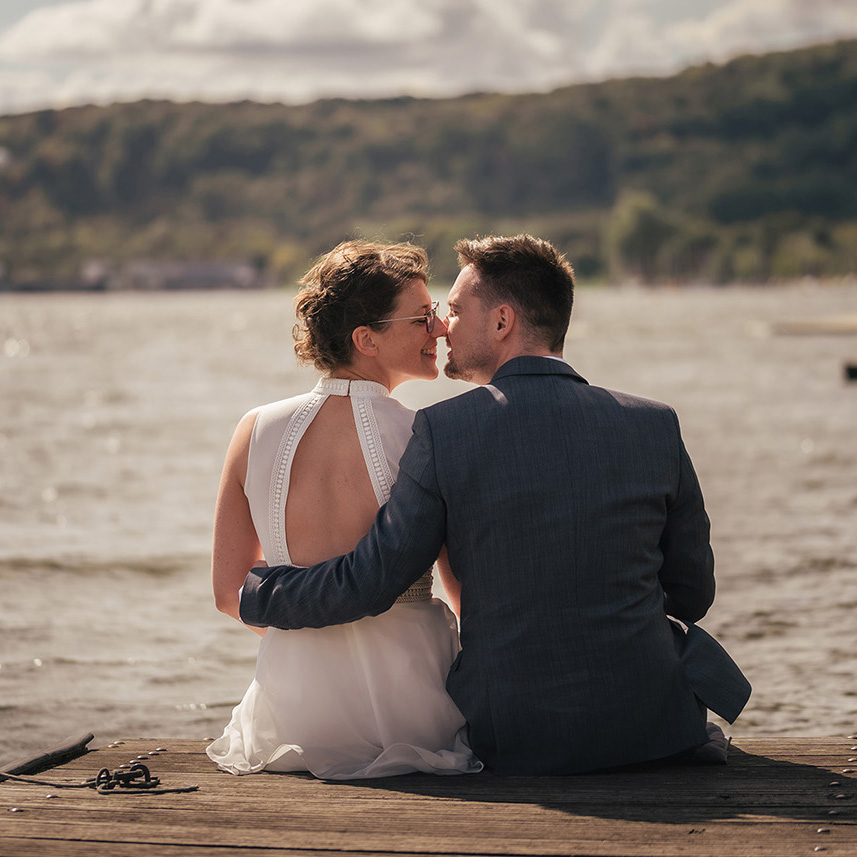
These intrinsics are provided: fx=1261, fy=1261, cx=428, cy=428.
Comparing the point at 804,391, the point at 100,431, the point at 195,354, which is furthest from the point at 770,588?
the point at 195,354

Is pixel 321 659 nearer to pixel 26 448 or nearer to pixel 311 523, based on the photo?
pixel 311 523

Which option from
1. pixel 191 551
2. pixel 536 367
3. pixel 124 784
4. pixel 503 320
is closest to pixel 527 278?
pixel 503 320

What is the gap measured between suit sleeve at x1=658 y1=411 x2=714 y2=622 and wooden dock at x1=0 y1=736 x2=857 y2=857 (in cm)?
47

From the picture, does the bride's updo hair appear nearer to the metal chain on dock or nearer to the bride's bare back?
the bride's bare back

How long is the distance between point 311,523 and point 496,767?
87 cm

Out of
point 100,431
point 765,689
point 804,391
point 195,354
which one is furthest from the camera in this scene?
point 195,354

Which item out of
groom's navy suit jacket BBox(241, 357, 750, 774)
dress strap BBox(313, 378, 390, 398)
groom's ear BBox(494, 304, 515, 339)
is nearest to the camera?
groom's navy suit jacket BBox(241, 357, 750, 774)

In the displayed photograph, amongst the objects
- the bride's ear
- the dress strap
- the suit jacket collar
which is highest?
the bride's ear

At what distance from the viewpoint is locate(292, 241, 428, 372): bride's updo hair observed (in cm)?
360

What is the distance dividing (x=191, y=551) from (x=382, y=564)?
10.6m

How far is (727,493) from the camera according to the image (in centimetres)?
1683

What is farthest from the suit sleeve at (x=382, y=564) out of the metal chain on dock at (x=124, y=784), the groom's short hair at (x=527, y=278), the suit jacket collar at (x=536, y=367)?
the metal chain on dock at (x=124, y=784)

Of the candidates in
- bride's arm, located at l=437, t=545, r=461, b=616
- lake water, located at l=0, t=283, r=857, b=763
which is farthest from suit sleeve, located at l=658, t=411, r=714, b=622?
lake water, located at l=0, t=283, r=857, b=763

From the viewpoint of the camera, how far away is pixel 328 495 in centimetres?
367
